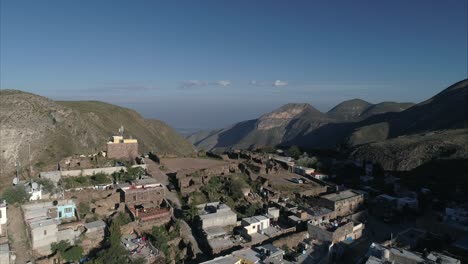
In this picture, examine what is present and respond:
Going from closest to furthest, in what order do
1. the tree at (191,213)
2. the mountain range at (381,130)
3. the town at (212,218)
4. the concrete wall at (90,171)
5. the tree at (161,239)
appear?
the town at (212,218) → the tree at (161,239) → the tree at (191,213) → the concrete wall at (90,171) → the mountain range at (381,130)

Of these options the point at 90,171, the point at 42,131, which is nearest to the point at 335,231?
the point at 90,171

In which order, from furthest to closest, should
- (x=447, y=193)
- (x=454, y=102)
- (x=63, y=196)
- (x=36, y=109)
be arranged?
(x=454, y=102)
(x=36, y=109)
(x=447, y=193)
(x=63, y=196)

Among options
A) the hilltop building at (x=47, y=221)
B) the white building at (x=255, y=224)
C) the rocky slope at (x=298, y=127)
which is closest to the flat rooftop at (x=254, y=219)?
the white building at (x=255, y=224)

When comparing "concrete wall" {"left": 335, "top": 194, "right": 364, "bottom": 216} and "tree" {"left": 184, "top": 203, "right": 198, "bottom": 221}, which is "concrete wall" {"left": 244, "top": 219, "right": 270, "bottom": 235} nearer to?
"tree" {"left": 184, "top": 203, "right": 198, "bottom": 221}

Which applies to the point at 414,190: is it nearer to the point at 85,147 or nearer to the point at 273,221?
the point at 273,221

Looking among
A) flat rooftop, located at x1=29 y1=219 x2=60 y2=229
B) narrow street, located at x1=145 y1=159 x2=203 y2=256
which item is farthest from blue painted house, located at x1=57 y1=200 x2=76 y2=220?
narrow street, located at x1=145 y1=159 x2=203 y2=256

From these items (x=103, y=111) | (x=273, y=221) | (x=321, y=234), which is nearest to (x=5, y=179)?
(x=273, y=221)

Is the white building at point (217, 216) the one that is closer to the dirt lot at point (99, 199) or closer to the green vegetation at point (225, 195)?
the green vegetation at point (225, 195)
